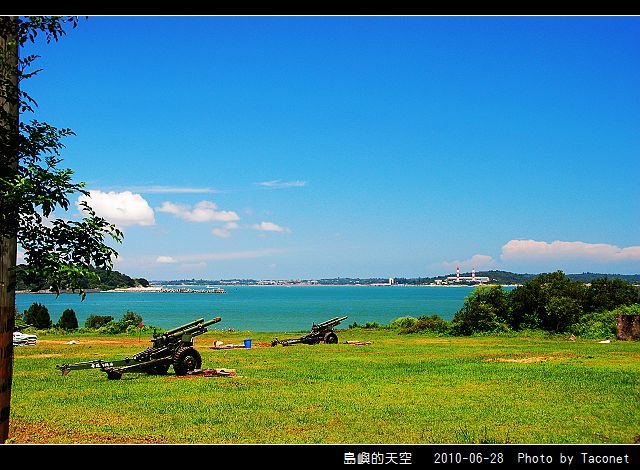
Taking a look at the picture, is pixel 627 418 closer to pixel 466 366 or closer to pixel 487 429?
pixel 487 429

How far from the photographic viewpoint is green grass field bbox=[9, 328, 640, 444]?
1067 centimetres

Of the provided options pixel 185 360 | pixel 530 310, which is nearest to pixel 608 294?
pixel 530 310

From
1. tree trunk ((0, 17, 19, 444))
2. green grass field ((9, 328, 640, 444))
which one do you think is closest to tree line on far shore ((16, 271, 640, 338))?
green grass field ((9, 328, 640, 444))

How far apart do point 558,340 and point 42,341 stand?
28648 millimetres

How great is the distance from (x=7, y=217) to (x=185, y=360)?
42.3 ft

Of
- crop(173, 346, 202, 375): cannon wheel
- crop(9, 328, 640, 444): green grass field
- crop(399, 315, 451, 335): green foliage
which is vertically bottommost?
crop(399, 315, 451, 335): green foliage

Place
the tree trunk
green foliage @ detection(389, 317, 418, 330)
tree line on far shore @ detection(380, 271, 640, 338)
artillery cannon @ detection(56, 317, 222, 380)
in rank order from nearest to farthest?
the tree trunk
artillery cannon @ detection(56, 317, 222, 380)
tree line on far shore @ detection(380, 271, 640, 338)
green foliage @ detection(389, 317, 418, 330)

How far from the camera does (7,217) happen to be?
7.13m

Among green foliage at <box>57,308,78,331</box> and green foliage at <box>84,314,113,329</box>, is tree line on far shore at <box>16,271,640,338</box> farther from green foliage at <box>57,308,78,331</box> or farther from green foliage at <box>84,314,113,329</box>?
green foliage at <box>84,314,113,329</box>

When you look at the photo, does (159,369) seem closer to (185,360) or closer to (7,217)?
(185,360)

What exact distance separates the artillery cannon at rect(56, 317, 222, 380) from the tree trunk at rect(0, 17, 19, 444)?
410 inches

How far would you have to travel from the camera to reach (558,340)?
3591cm

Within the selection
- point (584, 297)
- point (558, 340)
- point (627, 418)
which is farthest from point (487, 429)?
point (584, 297)
